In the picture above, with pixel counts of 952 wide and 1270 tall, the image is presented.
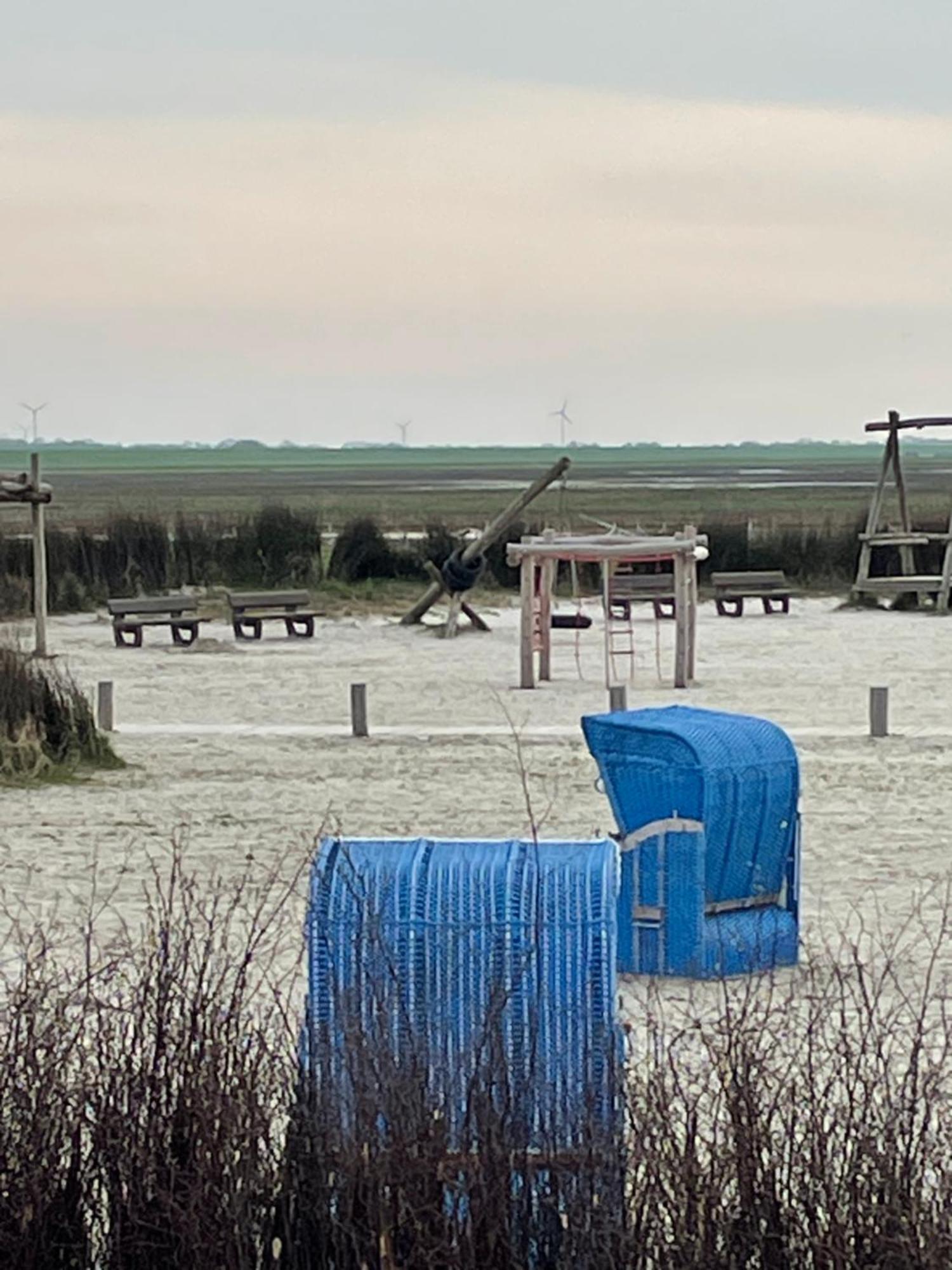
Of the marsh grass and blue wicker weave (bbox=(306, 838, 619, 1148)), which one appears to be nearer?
blue wicker weave (bbox=(306, 838, 619, 1148))

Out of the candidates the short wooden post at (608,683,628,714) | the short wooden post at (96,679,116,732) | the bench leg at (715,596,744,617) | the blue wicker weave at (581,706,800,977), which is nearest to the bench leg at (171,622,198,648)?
the bench leg at (715,596,744,617)

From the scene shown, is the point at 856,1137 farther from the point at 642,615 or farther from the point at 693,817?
the point at 642,615

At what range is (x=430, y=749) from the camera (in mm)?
19438

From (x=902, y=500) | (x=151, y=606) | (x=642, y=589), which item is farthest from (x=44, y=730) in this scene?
(x=902, y=500)

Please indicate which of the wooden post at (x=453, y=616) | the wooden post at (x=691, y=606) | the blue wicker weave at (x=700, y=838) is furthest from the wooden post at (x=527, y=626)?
the blue wicker weave at (x=700, y=838)

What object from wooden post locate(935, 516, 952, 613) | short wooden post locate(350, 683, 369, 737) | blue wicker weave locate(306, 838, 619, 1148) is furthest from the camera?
wooden post locate(935, 516, 952, 613)

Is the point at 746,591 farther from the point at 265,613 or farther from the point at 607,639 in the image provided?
the point at 607,639

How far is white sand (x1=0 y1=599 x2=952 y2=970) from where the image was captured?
1414cm

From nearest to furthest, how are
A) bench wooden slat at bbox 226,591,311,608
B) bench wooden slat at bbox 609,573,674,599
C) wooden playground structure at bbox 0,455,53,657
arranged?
wooden playground structure at bbox 0,455,53,657 < bench wooden slat at bbox 226,591,311,608 < bench wooden slat at bbox 609,573,674,599

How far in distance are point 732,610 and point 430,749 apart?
18.0m

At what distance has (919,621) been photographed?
34.6 metres

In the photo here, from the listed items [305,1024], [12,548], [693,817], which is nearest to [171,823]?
[693,817]

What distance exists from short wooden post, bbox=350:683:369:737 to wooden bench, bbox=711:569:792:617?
16117 mm

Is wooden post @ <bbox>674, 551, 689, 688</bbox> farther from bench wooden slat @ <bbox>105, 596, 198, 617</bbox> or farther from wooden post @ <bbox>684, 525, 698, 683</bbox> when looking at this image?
bench wooden slat @ <bbox>105, 596, 198, 617</bbox>
